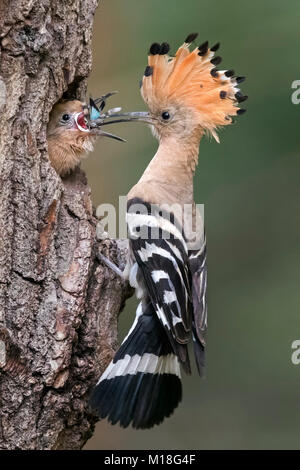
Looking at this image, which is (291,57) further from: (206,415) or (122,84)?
(206,415)

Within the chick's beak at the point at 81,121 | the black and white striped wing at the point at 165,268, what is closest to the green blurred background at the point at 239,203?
the chick's beak at the point at 81,121

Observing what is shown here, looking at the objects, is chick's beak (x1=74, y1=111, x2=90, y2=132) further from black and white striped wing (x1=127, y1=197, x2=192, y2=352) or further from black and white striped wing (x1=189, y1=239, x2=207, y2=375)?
black and white striped wing (x1=189, y1=239, x2=207, y2=375)

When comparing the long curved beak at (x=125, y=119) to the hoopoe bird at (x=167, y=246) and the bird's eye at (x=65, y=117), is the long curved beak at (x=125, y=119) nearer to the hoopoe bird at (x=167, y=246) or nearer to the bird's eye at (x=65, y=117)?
the hoopoe bird at (x=167, y=246)

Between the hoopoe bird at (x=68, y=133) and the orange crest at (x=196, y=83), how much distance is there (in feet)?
0.81

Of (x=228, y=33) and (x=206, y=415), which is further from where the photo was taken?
(x=206, y=415)

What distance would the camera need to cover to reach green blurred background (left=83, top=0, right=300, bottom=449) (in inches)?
166

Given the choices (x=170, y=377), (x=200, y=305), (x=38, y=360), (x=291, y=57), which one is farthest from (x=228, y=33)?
(x=38, y=360)

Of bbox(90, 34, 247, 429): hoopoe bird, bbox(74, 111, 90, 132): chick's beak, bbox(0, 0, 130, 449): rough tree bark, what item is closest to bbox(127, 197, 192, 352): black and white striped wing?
bbox(90, 34, 247, 429): hoopoe bird

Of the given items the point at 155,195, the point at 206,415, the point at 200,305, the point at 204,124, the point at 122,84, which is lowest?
the point at 206,415

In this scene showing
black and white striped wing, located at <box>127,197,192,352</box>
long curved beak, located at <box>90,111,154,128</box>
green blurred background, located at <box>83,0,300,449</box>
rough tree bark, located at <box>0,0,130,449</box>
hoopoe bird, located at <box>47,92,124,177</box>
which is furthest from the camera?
green blurred background, located at <box>83,0,300,449</box>

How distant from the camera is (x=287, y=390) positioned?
14.5 ft

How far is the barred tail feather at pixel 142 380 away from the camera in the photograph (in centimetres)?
276

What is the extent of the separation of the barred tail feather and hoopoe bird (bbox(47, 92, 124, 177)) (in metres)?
0.55

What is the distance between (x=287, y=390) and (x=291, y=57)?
1540 mm
